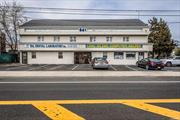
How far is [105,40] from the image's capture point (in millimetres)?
57969

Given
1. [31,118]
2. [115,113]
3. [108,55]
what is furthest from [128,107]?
[108,55]

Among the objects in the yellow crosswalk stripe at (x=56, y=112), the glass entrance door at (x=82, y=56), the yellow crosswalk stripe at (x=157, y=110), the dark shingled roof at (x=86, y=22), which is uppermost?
the dark shingled roof at (x=86, y=22)

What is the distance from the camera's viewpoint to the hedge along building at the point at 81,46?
57.3m

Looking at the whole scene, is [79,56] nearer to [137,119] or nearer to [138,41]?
[138,41]

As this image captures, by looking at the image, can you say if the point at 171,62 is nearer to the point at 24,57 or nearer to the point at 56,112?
the point at 24,57

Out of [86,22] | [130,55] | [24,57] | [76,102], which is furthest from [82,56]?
[76,102]

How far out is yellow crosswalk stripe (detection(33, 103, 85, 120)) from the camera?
8492mm

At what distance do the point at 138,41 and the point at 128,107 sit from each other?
48.8 m

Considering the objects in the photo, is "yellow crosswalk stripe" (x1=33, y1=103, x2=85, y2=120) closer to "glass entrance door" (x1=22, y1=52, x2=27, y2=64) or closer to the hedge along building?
the hedge along building

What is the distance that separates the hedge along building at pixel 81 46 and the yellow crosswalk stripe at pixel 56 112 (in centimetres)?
4695

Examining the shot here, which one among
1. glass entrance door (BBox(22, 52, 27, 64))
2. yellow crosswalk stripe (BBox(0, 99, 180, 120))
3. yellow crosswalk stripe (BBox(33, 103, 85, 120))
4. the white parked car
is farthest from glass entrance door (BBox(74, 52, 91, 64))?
yellow crosswalk stripe (BBox(33, 103, 85, 120))

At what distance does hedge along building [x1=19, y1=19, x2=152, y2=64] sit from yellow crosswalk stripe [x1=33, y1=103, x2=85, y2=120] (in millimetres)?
46947

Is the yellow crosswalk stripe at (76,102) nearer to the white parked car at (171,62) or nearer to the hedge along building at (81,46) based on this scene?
the white parked car at (171,62)

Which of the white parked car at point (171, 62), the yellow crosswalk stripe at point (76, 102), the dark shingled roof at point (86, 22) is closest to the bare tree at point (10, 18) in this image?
the dark shingled roof at point (86, 22)
